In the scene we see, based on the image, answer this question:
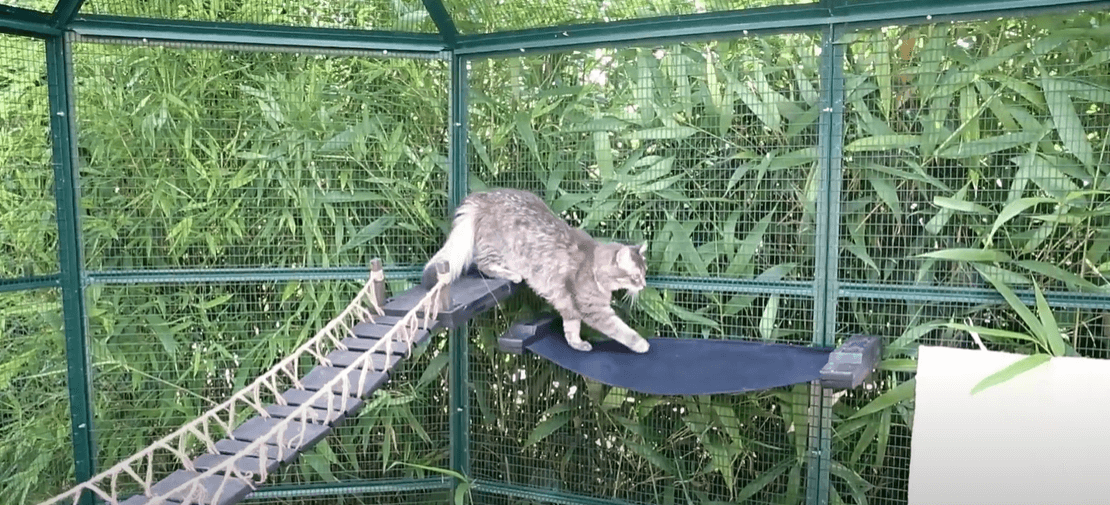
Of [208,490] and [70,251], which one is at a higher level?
[70,251]

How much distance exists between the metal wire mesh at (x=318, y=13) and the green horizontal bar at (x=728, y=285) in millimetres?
1388

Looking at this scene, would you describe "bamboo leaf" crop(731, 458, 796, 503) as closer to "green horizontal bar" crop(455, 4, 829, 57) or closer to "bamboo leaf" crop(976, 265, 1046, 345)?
"bamboo leaf" crop(976, 265, 1046, 345)

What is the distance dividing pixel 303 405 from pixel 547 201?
56.8 inches

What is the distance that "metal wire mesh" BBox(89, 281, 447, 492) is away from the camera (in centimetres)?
349

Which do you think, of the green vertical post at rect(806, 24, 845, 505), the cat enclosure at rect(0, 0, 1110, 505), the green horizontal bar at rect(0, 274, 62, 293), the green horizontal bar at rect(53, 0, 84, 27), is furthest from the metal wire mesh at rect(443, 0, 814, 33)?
the green horizontal bar at rect(0, 274, 62, 293)

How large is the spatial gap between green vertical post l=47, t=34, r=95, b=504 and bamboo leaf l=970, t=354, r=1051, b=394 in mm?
3129

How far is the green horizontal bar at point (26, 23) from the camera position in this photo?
297cm

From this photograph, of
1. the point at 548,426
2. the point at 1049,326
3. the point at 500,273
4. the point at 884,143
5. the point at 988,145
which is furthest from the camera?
the point at 548,426

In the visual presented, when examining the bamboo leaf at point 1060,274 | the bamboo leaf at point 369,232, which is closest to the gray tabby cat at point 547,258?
the bamboo leaf at point 369,232

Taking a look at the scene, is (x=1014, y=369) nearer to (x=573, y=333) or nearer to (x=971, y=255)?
(x=971, y=255)

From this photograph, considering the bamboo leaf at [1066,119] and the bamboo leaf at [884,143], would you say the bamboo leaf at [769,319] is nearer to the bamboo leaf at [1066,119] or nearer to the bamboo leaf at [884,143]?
the bamboo leaf at [884,143]

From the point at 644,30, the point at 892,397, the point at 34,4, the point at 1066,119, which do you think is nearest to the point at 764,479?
the point at 892,397

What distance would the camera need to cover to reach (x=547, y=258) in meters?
3.36

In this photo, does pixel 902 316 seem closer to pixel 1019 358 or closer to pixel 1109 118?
pixel 1019 358
